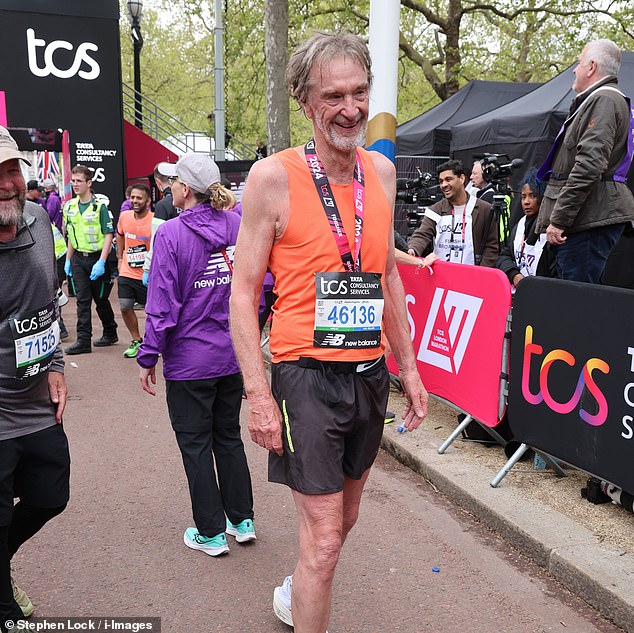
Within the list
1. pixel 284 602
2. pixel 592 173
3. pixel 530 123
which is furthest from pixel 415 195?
pixel 284 602

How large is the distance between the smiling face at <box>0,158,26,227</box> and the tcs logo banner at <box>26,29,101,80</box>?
14171 mm

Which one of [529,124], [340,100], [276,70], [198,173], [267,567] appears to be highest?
[276,70]

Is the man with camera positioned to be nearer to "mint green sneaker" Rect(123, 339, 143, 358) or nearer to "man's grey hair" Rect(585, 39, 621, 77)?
"man's grey hair" Rect(585, 39, 621, 77)

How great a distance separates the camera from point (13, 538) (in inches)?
128

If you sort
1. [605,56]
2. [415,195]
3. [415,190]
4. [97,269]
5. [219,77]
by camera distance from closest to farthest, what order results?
[605,56], [415,195], [415,190], [97,269], [219,77]

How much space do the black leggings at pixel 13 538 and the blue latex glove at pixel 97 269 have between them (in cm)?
629

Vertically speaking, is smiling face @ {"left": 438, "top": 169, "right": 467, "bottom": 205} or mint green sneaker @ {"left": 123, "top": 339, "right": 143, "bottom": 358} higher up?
smiling face @ {"left": 438, "top": 169, "right": 467, "bottom": 205}

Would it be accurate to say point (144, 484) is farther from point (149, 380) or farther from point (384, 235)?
point (384, 235)

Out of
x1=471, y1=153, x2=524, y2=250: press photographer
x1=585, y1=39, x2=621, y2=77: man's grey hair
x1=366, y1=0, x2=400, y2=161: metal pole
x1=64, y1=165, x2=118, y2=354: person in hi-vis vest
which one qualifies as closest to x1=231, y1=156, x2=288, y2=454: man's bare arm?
x1=585, y1=39, x2=621, y2=77: man's grey hair

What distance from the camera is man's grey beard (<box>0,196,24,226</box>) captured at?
113 inches

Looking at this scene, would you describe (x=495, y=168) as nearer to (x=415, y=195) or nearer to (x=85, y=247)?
(x=415, y=195)

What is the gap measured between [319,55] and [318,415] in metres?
1.19

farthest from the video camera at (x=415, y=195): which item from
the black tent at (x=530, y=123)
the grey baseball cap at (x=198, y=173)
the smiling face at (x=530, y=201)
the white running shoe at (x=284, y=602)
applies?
the white running shoe at (x=284, y=602)

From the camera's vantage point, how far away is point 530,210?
616 centimetres
